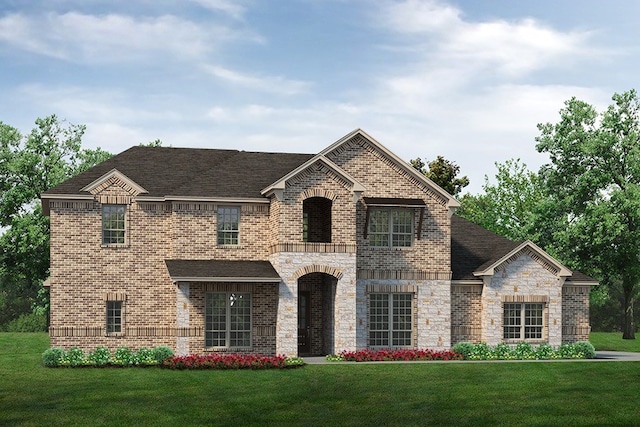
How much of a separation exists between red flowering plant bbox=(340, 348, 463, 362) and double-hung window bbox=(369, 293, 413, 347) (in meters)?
0.40

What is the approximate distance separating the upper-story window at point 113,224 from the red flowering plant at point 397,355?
979 cm

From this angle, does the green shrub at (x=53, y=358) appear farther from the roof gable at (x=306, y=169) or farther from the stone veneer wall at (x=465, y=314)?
the stone veneer wall at (x=465, y=314)

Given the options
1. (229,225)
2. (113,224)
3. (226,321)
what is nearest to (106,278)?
(113,224)

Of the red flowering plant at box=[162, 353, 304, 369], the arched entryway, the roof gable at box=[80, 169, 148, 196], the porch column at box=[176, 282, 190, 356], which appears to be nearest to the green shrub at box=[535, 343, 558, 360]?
the arched entryway

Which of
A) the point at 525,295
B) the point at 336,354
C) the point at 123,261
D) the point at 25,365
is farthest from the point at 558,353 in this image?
the point at 25,365

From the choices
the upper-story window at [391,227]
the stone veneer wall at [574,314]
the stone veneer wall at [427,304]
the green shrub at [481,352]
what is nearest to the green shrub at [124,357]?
the stone veneer wall at [427,304]

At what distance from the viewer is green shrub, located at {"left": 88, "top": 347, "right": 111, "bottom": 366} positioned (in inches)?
1362

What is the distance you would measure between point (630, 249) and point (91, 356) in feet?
109

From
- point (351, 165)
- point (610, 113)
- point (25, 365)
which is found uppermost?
point (610, 113)

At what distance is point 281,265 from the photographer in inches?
1399

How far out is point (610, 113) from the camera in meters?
55.0

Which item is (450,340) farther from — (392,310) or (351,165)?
(351,165)

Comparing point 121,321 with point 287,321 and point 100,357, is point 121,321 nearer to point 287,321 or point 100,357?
point 100,357

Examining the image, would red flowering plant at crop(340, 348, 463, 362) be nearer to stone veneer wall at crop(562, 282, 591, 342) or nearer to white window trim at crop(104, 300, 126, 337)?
stone veneer wall at crop(562, 282, 591, 342)
